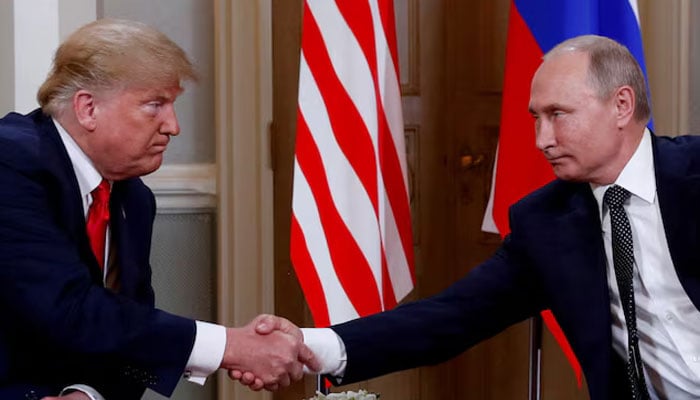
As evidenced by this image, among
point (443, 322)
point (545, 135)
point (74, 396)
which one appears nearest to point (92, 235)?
point (74, 396)

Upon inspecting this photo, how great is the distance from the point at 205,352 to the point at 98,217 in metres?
0.38

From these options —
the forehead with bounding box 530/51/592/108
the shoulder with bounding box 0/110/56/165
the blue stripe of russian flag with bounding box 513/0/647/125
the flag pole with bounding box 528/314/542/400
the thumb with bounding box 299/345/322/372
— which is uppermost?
the blue stripe of russian flag with bounding box 513/0/647/125

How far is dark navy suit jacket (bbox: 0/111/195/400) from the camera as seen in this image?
243cm

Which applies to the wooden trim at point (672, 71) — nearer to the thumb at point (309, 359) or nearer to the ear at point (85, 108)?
the thumb at point (309, 359)

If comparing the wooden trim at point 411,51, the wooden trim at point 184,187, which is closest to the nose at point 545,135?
the wooden trim at point 184,187

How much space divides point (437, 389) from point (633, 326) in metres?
2.22

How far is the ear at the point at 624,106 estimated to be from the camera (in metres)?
2.64

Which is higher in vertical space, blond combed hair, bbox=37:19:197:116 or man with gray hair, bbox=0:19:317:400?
blond combed hair, bbox=37:19:197:116

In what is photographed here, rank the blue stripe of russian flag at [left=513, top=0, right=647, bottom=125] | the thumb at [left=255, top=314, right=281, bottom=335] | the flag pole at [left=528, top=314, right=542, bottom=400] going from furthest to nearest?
the flag pole at [left=528, top=314, right=542, bottom=400] → the blue stripe of russian flag at [left=513, top=0, right=647, bottom=125] → the thumb at [left=255, top=314, right=281, bottom=335]

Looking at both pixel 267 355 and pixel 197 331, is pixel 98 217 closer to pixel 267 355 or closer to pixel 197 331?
pixel 197 331

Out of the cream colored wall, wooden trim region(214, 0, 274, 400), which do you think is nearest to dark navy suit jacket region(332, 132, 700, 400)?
wooden trim region(214, 0, 274, 400)

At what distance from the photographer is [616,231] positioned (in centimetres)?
263

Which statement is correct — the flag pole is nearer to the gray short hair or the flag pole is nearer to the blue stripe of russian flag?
the blue stripe of russian flag

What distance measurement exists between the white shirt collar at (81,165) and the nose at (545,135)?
1005 mm
